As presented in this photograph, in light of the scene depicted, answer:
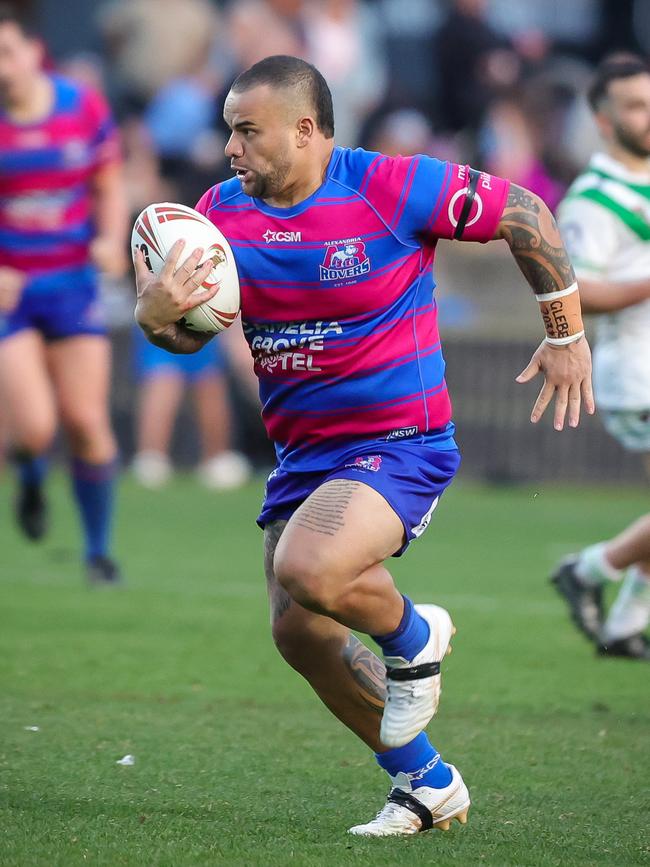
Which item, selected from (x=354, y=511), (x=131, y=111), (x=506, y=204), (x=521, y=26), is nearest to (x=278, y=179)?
(x=506, y=204)

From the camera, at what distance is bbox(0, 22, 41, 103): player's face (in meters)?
8.59

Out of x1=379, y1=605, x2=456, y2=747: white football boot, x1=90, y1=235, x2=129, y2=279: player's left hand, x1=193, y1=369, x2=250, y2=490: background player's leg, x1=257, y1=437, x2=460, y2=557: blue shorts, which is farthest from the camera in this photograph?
x1=193, y1=369, x2=250, y2=490: background player's leg

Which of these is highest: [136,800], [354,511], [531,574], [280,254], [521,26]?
[521,26]

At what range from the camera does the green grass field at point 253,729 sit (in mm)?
4348

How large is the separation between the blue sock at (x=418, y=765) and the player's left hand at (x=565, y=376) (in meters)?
1.03

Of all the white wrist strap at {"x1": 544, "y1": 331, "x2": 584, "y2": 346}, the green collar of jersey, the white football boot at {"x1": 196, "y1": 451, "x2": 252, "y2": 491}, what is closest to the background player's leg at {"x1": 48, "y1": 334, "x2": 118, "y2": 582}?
the green collar of jersey

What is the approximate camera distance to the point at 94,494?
8.97 m

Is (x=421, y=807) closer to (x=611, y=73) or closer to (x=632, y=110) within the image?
(x=632, y=110)

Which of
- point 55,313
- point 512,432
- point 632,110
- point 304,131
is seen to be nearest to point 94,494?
point 55,313

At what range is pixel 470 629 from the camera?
8.05m

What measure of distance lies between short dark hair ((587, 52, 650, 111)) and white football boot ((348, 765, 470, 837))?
3759 mm

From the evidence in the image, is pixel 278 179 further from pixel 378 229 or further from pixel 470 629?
pixel 470 629

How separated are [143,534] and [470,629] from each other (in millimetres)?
3905

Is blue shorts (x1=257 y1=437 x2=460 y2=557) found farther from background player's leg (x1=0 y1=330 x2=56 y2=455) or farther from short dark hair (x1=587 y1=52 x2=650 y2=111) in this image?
background player's leg (x1=0 y1=330 x2=56 y2=455)
